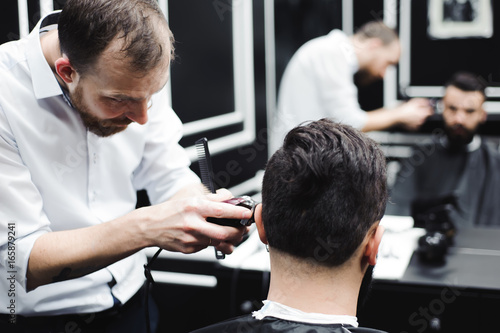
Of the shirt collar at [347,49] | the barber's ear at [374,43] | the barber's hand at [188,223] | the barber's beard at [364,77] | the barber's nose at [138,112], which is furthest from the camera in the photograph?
the barber's beard at [364,77]

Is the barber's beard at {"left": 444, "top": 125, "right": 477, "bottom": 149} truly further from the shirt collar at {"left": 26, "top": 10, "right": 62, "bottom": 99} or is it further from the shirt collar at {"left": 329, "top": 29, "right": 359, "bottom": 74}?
the shirt collar at {"left": 26, "top": 10, "right": 62, "bottom": 99}

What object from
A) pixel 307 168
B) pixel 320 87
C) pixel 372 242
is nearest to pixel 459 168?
pixel 320 87

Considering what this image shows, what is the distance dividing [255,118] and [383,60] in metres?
1.01

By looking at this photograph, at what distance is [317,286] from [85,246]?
56 centimetres

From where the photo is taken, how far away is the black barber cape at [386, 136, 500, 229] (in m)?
3.81

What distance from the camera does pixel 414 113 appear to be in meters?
4.50

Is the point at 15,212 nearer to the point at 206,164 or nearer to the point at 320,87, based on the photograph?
the point at 206,164

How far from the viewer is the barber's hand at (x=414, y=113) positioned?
438cm

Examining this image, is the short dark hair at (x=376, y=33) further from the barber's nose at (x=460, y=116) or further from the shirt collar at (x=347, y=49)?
the barber's nose at (x=460, y=116)

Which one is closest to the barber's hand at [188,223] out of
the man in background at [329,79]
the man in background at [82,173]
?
the man in background at [82,173]

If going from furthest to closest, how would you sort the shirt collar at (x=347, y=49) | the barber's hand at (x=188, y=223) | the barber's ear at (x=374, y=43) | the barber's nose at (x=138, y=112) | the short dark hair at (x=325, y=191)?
the barber's ear at (x=374, y=43), the shirt collar at (x=347, y=49), the barber's nose at (x=138, y=112), the barber's hand at (x=188, y=223), the short dark hair at (x=325, y=191)

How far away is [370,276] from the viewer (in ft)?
4.56

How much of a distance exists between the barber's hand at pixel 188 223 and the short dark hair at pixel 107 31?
0.34m

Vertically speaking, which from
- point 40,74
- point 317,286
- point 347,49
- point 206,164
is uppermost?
point 347,49
